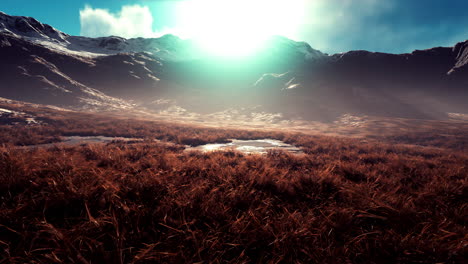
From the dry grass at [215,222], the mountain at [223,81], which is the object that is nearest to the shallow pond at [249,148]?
the dry grass at [215,222]

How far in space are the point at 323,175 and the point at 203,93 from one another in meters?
75.4

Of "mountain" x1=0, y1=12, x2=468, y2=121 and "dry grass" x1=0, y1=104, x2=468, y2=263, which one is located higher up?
"mountain" x1=0, y1=12, x2=468, y2=121

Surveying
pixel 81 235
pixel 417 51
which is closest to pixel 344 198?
pixel 81 235

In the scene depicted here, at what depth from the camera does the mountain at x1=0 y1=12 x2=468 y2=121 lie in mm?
47062

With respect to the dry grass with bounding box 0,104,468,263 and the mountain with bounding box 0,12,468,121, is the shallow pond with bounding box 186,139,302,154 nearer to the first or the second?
the dry grass with bounding box 0,104,468,263

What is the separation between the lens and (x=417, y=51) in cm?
6881

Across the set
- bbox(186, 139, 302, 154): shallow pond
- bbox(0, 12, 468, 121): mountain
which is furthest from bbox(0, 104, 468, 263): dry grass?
bbox(0, 12, 468, 121): mountain

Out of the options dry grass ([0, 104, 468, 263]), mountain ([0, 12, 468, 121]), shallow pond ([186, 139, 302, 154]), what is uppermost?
mountain ([0, 12, 468, 121])

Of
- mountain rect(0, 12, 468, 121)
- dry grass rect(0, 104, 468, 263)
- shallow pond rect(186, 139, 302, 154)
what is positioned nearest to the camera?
dry grass rect(0, 104, 468, 263)

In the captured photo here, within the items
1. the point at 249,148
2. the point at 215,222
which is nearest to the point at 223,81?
the point at 249,148

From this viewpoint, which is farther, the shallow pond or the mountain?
the mountain

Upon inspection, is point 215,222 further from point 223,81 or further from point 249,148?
point 223,81

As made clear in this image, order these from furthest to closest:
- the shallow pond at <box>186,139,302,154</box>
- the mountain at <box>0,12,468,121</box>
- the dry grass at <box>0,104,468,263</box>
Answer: the mountain at <box>0,12,468,121</box>, the shallow pond at <box>186,139,302,154</box>, the dry grass at <box>0,104,468,263</box>

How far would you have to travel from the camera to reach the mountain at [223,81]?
47062 mm
